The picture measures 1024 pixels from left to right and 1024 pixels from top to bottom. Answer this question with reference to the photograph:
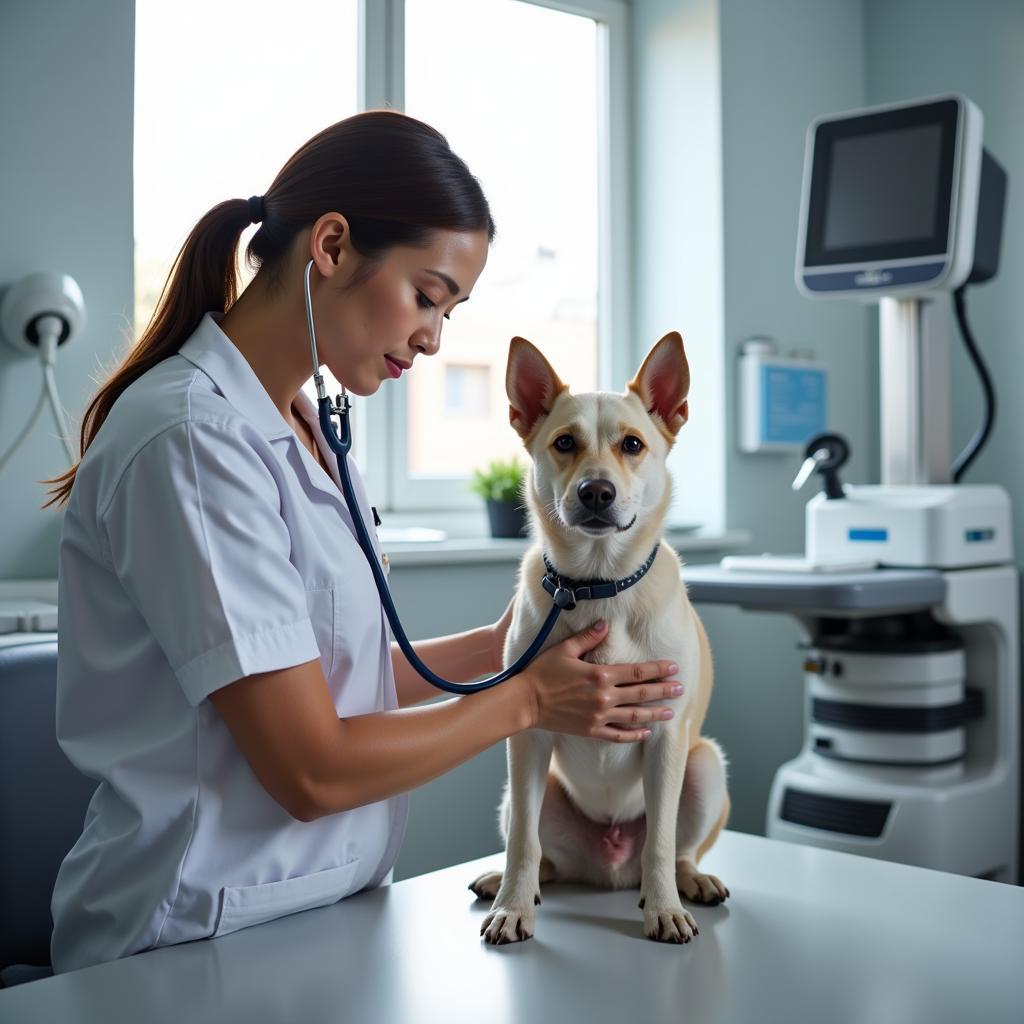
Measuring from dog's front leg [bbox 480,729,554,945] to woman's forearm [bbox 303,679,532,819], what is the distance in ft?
0.28

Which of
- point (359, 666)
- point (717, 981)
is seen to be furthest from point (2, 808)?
point (717, 981)

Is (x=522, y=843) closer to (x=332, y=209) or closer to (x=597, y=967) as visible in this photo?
(x=597, y=967)

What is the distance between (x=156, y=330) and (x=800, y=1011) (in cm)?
88

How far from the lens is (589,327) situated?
2.88m

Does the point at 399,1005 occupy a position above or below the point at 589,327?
below

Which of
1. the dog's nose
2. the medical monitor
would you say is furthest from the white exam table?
the medical monitor

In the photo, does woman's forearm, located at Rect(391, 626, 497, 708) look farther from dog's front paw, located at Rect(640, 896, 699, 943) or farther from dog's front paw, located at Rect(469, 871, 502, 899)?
dog's front paw, located at Rect(640, 896, 699, 943)

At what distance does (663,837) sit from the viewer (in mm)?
1000

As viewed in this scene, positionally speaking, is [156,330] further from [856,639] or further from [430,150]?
[856,639]

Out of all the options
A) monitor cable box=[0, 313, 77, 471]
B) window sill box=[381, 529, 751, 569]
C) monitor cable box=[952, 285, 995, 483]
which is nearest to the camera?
monitor cable box=[0, 313, 77, 471]

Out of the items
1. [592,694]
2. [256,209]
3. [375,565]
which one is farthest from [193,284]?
[592,694]

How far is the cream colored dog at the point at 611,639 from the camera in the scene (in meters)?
1.03

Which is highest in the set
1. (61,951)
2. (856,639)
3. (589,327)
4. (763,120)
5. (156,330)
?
(763,120)

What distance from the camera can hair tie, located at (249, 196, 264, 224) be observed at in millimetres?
1112
